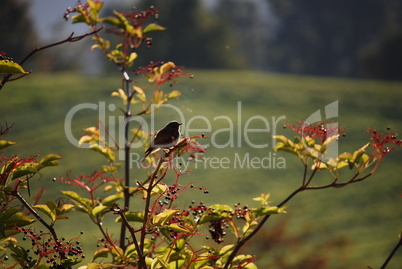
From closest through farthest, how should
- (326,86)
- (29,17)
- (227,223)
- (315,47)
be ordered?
(227,223) → (326,86) → (29,17) → (315,47)

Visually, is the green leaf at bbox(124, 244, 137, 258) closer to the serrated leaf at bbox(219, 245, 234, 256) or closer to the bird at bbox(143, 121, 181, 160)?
the serrated leaf at bbox(219, 245, 234, 256)

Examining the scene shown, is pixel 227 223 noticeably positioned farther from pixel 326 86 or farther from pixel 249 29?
pixel 249 29

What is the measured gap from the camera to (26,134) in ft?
38.6

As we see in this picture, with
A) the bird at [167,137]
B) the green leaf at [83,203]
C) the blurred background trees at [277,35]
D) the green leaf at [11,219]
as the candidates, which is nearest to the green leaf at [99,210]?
the green leaf at [83,203]

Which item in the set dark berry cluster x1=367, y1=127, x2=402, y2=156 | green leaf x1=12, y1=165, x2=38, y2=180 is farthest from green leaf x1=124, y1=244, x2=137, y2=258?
dark berry cluster x1=367, y1=127, x2=402, y2=156

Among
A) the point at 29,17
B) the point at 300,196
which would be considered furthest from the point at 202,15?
the point at 300,196

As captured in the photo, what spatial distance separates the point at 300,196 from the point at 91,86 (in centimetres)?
895

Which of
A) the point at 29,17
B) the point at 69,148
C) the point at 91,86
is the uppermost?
the point at 29,17

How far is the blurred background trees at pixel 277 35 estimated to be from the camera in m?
24.7

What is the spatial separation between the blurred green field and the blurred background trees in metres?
7.14

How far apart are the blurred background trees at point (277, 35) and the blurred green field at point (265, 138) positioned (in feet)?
23.4

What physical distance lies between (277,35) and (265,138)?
24816 mm

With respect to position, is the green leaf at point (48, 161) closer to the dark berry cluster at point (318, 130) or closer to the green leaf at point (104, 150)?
the green leaf at point (104, 150)

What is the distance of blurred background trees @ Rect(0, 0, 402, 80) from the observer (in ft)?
81.0
